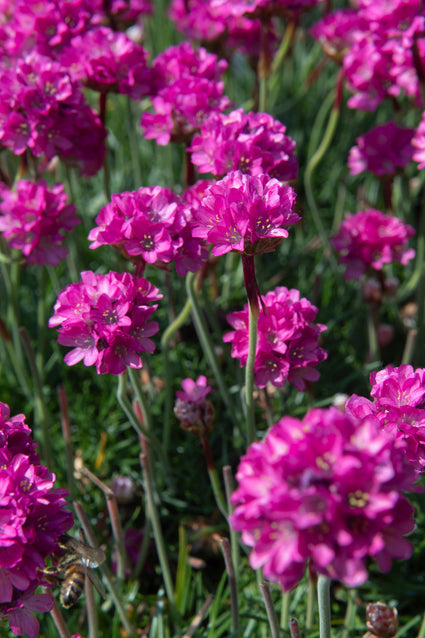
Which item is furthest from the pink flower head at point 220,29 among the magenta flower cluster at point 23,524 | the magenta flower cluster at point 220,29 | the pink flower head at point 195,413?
the magenta flower cluster at point 23,524

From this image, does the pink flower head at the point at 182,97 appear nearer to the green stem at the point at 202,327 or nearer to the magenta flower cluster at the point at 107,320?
the green stem at the point at 202,327

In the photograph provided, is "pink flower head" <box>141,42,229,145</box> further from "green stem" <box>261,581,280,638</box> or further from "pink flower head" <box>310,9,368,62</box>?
"green stem" <box>261,581,280,638</box>

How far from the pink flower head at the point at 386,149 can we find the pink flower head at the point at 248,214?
103cm

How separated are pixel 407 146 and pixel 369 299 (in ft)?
1.76

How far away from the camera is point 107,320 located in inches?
53.9

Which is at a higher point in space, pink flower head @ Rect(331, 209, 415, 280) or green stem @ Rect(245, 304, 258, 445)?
green stem @ Rect(245, 304, 258, 445)

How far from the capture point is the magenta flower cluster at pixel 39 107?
1790mm

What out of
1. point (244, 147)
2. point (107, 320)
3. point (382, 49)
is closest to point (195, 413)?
point (107, 320)

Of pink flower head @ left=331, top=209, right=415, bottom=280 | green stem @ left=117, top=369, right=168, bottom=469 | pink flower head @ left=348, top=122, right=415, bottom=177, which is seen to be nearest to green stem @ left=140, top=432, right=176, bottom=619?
green stem @ left=117, top=369, right=168, bottom=469

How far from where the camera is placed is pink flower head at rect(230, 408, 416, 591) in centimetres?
83

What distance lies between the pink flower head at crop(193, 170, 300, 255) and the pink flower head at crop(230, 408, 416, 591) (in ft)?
1.56

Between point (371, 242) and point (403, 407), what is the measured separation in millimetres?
1045

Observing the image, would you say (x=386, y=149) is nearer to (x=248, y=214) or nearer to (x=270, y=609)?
(x=248, y=214)

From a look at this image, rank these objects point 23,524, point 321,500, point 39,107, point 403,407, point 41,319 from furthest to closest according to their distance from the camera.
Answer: point 41,319, point 39,107, point 403,407, point 23,524, point 321,500
